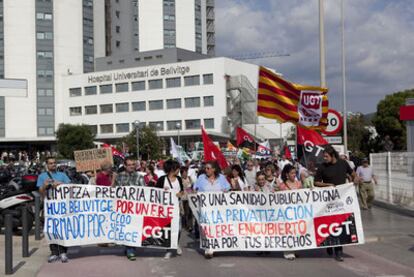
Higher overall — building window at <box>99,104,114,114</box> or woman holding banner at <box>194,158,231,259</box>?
building window at <box>99,104,114,114</box>

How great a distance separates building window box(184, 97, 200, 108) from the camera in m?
86.0

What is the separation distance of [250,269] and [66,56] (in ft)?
292

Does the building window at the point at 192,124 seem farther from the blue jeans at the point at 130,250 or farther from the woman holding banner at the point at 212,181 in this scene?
the blue jeans at the point at 130,250

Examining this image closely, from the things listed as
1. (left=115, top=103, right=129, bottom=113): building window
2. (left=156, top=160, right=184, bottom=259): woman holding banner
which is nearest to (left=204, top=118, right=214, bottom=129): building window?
(left=115, top=103, right=129, bottom=113): building window

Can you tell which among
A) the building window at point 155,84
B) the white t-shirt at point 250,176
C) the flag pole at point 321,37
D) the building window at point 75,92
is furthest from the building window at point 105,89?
the white t-shirt at point 250,176

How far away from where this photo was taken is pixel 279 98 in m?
16.2

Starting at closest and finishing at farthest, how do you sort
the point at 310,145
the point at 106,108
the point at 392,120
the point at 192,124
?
the point at 310,145
the point at 392,120
the point at 192,124
the point at 106,108

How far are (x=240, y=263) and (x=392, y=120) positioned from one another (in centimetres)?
6784

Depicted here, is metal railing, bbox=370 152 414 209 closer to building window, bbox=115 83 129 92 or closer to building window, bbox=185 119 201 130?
building window, bbox=185 119 201 130

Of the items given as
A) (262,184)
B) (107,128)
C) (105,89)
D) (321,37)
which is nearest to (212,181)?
(262,184)

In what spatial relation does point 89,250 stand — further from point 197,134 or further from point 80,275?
point 197,134

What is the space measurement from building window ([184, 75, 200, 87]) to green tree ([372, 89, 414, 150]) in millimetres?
24847

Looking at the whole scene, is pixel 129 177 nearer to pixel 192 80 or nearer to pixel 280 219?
pixel 280 219

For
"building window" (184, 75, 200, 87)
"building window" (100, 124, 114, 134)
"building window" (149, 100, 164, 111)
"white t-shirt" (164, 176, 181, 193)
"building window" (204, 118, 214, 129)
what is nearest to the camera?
"white t-shirt" (164, 176, 181, 193)
